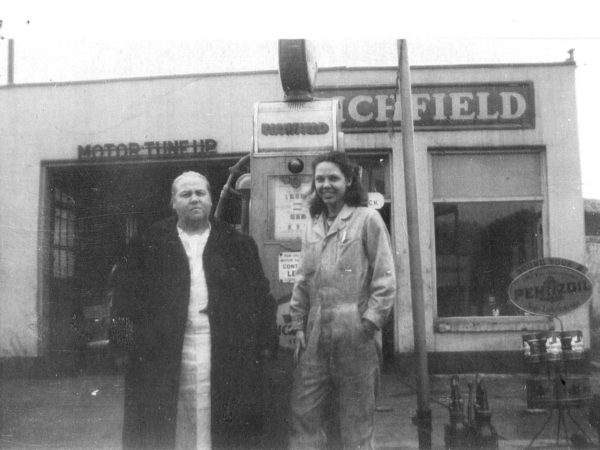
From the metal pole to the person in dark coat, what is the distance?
5.62 ft

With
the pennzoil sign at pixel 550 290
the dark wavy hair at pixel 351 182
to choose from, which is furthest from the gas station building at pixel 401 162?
the dark wavy hair at pixel 351 182

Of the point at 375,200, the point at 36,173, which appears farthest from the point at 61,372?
the point at 375,200

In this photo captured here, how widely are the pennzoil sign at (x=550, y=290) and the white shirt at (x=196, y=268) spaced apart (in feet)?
8.39

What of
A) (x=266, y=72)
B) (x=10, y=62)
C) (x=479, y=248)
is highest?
(x=266, y=72)

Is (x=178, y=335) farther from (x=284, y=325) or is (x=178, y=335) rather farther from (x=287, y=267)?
(x=287, y=267)

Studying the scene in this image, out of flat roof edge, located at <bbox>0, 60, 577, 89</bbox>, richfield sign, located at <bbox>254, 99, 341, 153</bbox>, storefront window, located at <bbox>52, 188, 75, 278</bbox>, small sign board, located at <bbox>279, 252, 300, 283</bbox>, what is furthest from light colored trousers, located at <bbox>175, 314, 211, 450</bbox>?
storefront window, located at <bbox>52, 188, 75, 278</bbox>

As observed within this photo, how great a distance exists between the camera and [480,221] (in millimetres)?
9352

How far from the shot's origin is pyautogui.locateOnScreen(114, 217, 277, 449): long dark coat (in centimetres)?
358

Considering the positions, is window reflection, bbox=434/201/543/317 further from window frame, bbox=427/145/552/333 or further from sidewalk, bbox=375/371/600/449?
sidewalk, bbox=375/371/600/449

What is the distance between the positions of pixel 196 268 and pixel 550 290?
289cm

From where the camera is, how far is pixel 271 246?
4.18 metres

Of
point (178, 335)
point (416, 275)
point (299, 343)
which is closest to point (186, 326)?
point (178, 335)

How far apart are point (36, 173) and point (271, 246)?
695cm

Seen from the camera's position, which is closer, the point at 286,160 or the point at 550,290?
the point at 286,160
